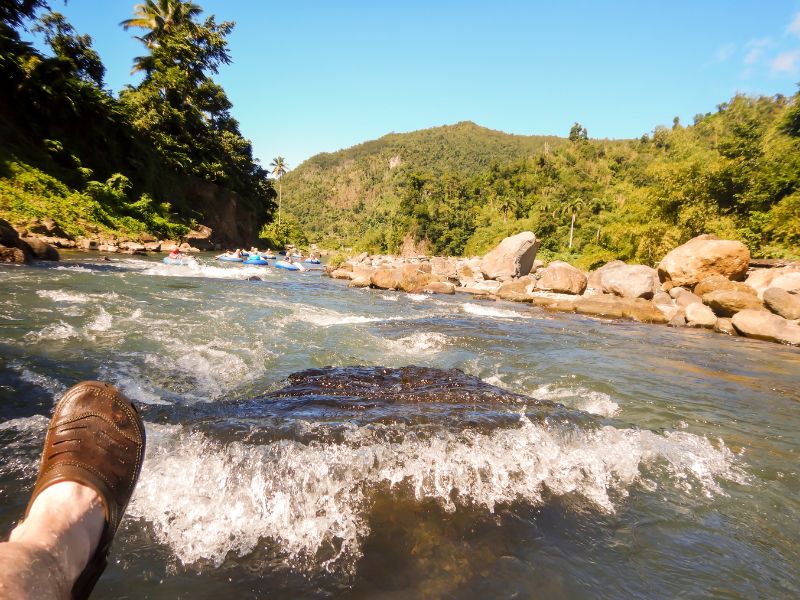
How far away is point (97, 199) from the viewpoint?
67.2 feet

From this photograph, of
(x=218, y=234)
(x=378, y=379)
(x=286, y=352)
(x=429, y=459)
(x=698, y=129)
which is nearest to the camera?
(x=429, y=459)

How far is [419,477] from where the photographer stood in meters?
2.35

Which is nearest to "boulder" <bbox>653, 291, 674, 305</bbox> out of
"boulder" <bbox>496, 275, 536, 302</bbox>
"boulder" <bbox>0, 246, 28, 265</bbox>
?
"boulder" <bbox>496, 275, 536, 302</bbox>

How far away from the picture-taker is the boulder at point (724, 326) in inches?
420

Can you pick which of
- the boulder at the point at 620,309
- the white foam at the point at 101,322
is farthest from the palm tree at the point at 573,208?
the white foam at the point at 101,322

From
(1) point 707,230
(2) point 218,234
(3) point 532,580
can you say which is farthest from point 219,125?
(3) point 532,580

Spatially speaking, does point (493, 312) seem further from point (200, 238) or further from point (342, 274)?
point (200, 238)

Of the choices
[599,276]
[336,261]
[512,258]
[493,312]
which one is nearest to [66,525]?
[493,312]

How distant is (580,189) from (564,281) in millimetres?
34954

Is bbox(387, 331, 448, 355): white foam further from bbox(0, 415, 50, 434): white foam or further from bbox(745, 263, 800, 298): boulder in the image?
bbox(745, 263, 800, 298): boulder

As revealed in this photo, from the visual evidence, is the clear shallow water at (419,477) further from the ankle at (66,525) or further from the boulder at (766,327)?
the boulder at (766,327)

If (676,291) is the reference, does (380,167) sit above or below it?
above

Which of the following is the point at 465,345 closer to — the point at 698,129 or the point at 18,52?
the point at 18,52

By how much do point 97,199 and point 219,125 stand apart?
74.7ft
